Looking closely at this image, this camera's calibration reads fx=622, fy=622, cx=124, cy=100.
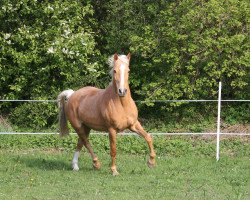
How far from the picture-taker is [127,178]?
9867 millimetres

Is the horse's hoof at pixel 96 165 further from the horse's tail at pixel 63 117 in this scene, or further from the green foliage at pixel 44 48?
the green foliage at pixel 44 48

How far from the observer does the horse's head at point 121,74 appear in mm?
9852

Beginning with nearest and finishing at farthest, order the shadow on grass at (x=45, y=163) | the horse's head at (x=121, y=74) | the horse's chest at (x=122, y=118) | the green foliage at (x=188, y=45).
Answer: the horse's head at (x=121, y=74), the horse's chest at (x=122, y=118), the shadow on grass at (x=45, y=163), the green foliage at (x=188, y=45)

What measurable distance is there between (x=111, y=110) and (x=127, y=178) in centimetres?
117

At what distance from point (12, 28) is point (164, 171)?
6.83m

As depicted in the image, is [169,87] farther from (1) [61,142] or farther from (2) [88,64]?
(1) [61,142]

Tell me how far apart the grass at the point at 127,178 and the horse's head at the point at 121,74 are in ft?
4.59

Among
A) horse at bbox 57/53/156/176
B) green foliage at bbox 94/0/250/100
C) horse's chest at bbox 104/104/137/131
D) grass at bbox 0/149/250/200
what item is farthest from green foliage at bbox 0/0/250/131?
horse's chest at bbox 104/104/137/131

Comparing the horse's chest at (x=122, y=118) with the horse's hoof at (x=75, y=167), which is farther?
the horse's hoof at (x=75, y=167)

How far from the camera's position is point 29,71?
15.4 metres

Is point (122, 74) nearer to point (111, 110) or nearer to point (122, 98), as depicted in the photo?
point (122, 98)

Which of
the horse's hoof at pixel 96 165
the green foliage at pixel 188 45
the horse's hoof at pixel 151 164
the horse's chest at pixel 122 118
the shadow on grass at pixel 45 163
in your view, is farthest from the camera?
the green foliage at pixel 188 45

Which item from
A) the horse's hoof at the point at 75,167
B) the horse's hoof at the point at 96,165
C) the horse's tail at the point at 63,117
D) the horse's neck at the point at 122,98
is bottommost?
the horse's hoof at the point at 75,167

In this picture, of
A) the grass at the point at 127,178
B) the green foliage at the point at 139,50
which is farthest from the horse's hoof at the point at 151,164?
the green foliage at the point at 139,50
